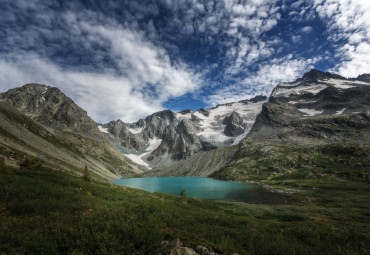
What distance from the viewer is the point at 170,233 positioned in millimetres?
9492

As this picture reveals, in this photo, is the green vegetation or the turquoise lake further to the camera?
the green vegetation

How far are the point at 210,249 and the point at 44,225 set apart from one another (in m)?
8.37

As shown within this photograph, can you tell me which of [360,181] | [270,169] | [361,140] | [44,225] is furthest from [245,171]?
[44,225]

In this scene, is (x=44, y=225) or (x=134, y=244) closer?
(x=134, y=244)

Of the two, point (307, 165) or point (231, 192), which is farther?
point (307, 165)

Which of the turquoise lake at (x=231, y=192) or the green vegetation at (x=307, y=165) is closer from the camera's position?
the turquoise lake at (x=231, y=192)

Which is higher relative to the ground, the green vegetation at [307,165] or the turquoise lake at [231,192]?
the green vegetation at [307,165]

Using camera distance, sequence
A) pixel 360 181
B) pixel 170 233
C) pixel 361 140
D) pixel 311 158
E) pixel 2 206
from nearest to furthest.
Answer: pixel 170 233
pixel 2 206
pixel 360 181
pixel 311 158
pixel 361 140

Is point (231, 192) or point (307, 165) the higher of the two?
point (307, 165)

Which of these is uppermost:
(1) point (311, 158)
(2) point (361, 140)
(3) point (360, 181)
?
(2) point (361, 140)

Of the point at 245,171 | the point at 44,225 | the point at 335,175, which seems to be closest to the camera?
the point at 44,225

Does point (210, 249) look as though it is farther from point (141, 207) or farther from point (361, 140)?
point (361, 140)

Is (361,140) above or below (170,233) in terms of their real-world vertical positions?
above

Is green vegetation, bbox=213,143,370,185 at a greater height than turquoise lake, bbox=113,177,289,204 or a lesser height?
greater
